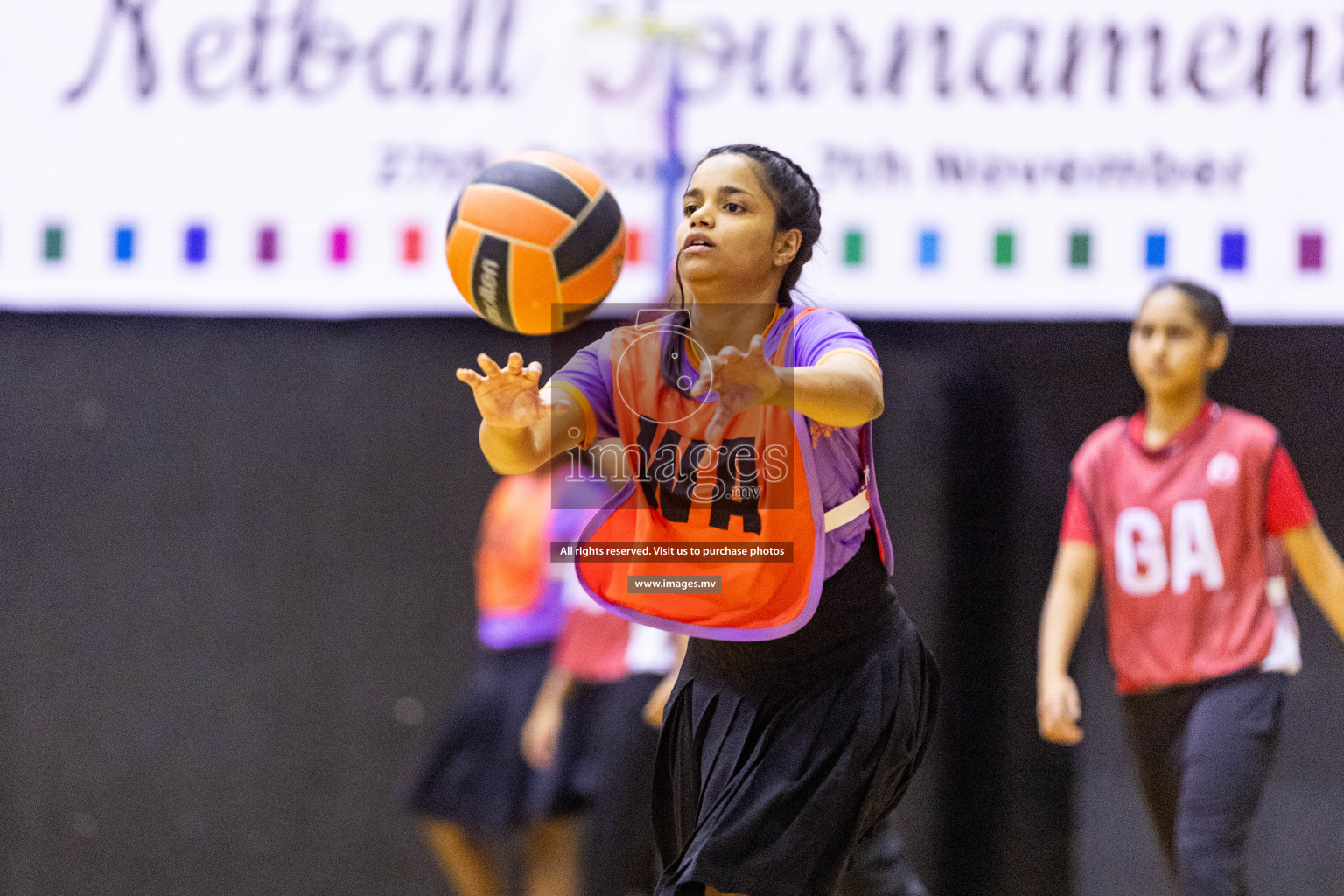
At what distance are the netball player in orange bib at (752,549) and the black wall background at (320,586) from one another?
1.71 meters

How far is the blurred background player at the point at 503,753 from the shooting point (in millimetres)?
3932

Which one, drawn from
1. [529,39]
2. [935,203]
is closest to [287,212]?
[529,39]

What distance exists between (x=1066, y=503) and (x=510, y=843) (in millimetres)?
2171

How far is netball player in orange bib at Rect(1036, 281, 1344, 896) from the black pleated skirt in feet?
5.46

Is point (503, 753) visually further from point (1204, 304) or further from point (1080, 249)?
point (1204, 304)

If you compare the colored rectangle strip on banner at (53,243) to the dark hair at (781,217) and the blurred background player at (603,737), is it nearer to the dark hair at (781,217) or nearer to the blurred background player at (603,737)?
the blurred background player at (603,737)

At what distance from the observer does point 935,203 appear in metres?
3.80

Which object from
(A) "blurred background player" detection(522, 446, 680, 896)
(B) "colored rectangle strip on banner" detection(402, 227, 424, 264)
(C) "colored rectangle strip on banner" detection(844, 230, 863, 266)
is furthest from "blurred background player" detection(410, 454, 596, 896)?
(C) "colored rectangle strip on banner" detection(844, 230, 863, 266)

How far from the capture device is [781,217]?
2.19 m

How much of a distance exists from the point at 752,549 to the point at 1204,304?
2.29 meters

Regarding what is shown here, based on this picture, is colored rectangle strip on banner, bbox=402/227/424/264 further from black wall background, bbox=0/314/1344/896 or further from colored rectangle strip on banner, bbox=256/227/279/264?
colored rectangle strip on banner, bbox=256/227/279/264

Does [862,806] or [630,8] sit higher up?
[630,8]

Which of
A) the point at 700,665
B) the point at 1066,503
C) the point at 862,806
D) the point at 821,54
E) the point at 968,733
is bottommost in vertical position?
the point at 968,733

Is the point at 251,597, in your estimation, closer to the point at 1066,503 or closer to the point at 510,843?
the point at 510,843
